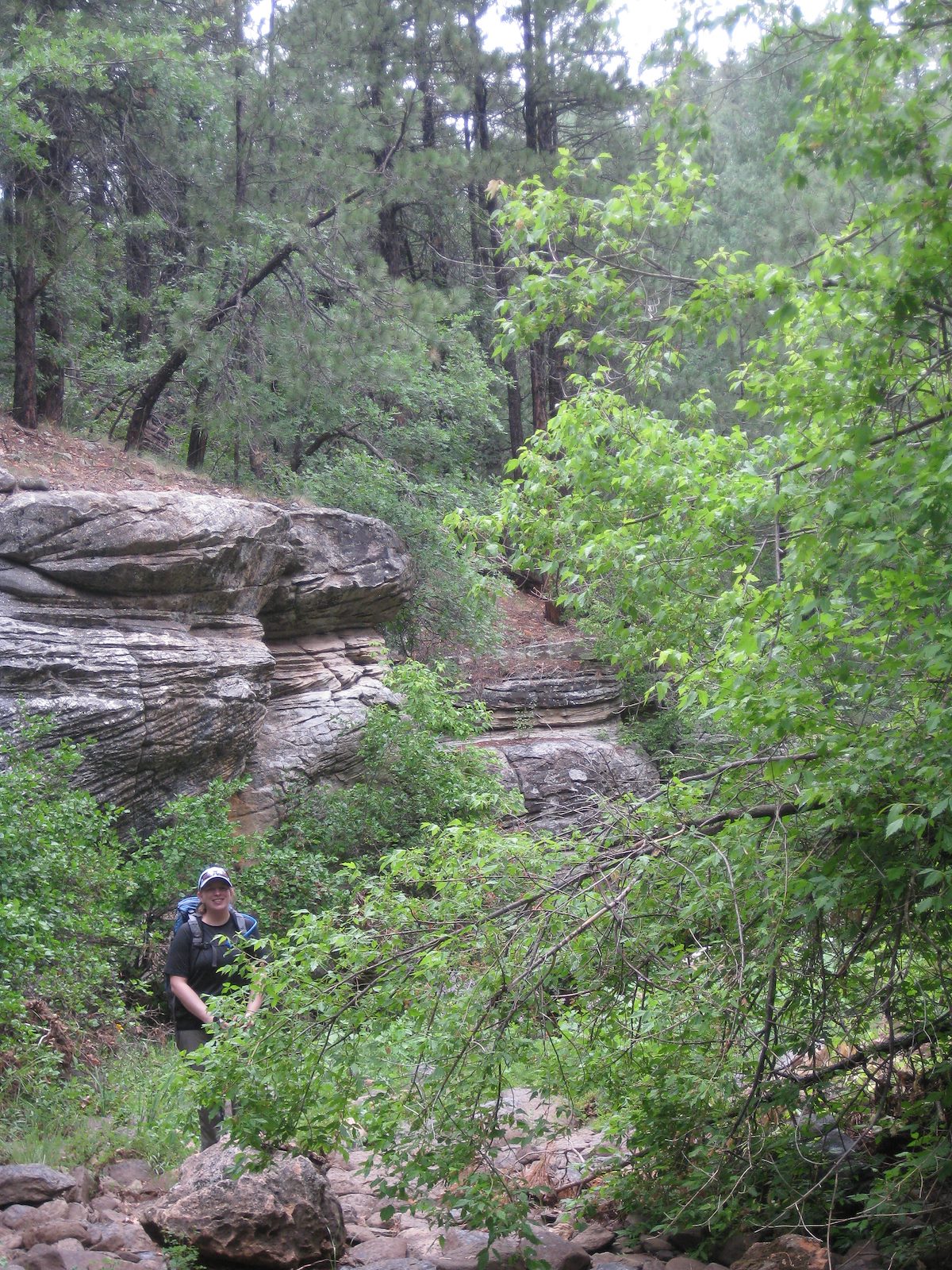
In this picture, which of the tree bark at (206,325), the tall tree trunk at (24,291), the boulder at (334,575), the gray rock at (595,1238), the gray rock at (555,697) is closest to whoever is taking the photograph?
the gray rock at (595,1238)

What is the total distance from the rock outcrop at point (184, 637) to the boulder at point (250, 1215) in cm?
565

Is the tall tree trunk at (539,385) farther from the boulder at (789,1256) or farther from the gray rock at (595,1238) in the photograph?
the boulder at (789,1256)

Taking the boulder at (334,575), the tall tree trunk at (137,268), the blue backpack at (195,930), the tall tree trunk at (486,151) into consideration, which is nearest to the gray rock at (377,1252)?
the blue backpack at (195,930)

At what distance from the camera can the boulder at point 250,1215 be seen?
482 centimetres

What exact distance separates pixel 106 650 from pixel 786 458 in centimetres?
754

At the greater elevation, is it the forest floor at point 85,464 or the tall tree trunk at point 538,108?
the tall tree trunk at point 538,108

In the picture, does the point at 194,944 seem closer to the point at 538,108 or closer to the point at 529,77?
the point at 529,77

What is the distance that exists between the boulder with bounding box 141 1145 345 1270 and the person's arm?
61 cm

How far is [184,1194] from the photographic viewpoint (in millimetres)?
4996

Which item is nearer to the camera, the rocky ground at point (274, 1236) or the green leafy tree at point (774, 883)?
the green leafy tree at point (774, 883)

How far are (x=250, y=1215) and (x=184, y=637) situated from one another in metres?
7.80

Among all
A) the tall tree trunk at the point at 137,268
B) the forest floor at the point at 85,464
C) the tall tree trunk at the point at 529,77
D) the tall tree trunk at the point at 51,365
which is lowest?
the forest floor at the point at 85,464

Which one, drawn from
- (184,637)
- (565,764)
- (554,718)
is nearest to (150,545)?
(184,637)

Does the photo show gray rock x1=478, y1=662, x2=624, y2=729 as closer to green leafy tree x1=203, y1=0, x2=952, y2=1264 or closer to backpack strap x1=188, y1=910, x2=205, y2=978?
backpack strap x1=188, y1=910, x2=205, y2=978
